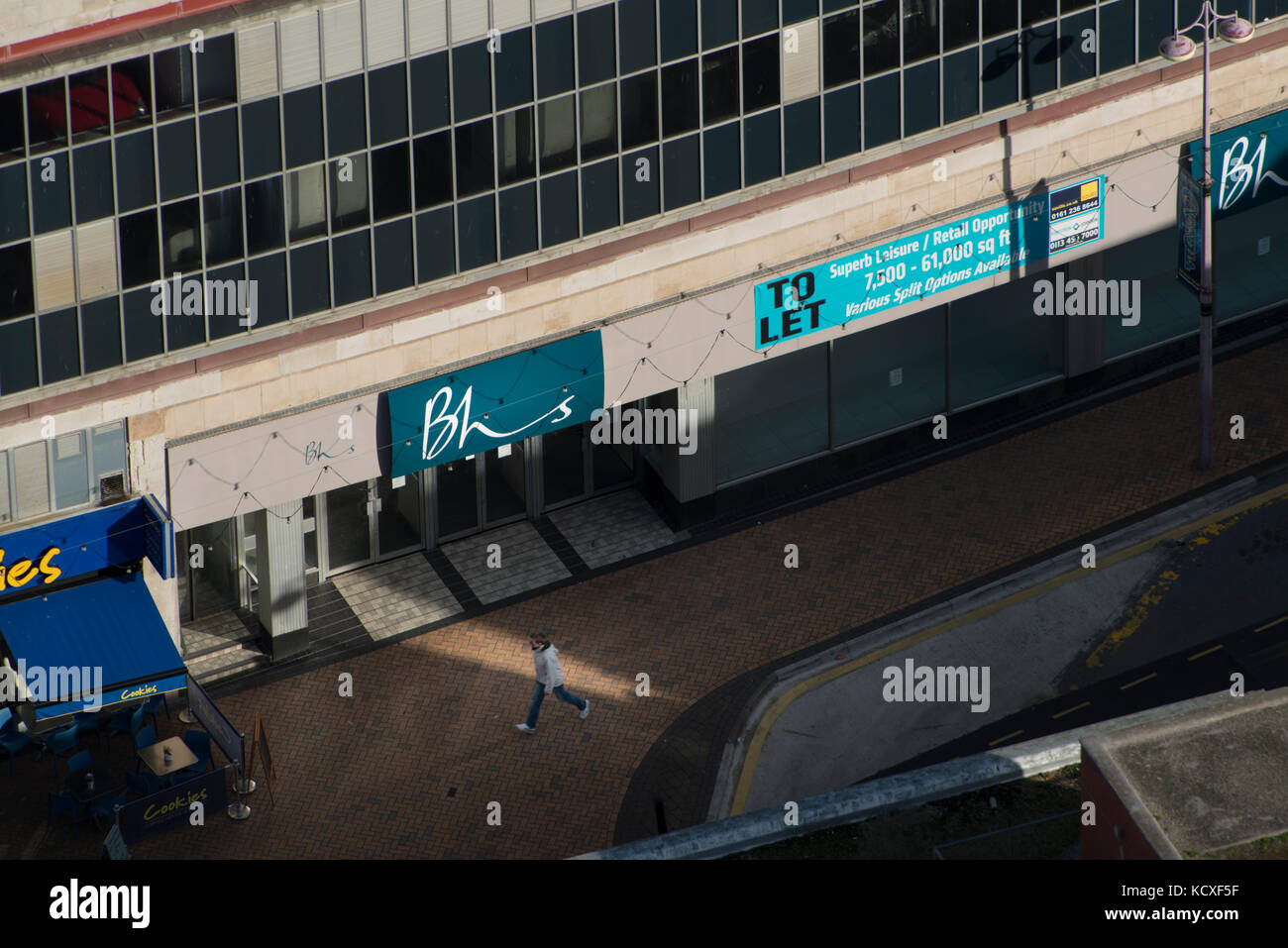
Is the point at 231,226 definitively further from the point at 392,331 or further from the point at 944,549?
the point at 944,549

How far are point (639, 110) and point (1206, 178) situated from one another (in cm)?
1175

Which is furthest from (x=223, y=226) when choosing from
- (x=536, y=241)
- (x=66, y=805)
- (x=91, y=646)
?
(x=66, y=805)

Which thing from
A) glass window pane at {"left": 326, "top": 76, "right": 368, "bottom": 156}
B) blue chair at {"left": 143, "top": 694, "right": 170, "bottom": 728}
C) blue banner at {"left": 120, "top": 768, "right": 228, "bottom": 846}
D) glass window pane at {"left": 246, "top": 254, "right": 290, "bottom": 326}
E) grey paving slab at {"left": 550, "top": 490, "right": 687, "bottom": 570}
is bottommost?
blue banner at {"left": 120, "top": 768, "right": 228, "bottom": 846}

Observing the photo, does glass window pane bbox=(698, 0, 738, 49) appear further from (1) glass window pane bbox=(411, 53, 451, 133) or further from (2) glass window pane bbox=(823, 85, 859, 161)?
(1) glass window pane bbox=(411, 53, 451, 133)

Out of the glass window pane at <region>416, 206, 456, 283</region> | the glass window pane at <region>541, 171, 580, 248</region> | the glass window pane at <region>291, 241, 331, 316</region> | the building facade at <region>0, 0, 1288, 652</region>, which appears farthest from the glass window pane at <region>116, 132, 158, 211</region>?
the glass window pane at <region>541, 171, 580, 248</region>

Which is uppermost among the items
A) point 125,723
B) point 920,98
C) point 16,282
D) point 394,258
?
point 920,98

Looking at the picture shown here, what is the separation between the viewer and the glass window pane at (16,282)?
116 feet

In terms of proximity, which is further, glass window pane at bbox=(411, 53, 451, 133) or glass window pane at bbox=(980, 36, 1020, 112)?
glass window pane at bbox=(980, 36, 1020, 112)

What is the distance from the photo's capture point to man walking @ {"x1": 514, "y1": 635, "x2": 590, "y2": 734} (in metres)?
39.3

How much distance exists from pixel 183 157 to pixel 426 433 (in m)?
6.98

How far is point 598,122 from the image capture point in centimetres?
3934

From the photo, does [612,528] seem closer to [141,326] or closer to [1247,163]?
[141,326]

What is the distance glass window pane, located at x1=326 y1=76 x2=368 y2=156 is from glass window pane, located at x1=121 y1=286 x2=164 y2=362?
154 inches

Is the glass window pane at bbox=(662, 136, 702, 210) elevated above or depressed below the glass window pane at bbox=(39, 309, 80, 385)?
above
